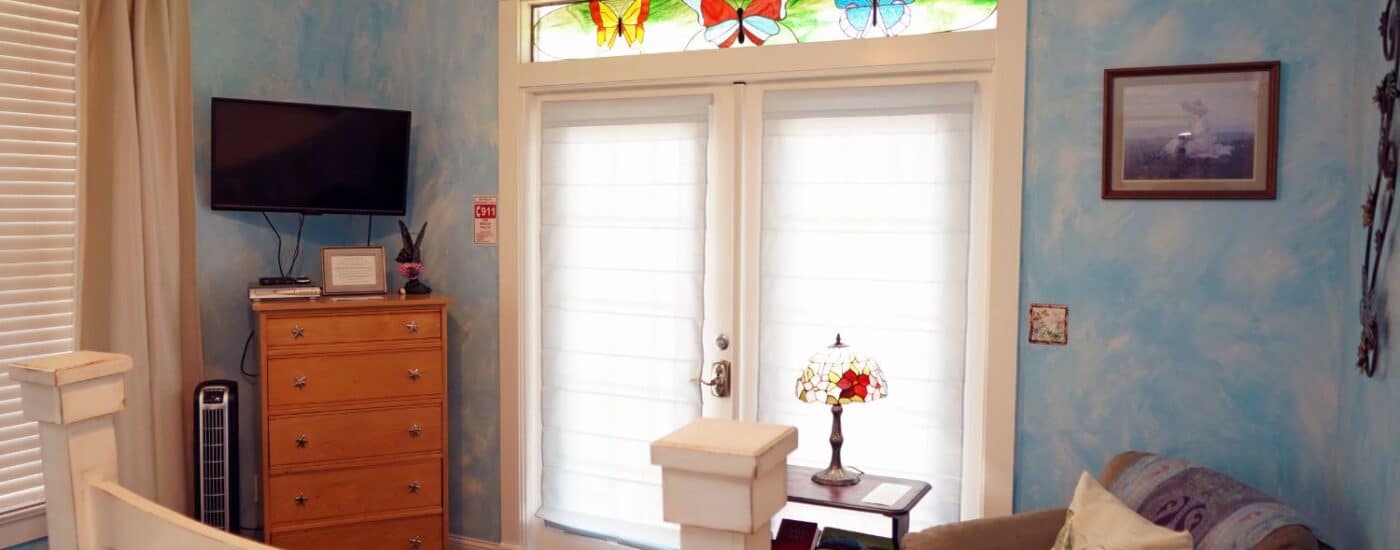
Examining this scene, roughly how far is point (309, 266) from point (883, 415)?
7.74 feet

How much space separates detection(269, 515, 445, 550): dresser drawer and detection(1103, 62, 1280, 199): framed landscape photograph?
2644 mm

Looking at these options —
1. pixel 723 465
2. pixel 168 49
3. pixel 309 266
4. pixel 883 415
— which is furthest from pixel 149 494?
pixel 723 465

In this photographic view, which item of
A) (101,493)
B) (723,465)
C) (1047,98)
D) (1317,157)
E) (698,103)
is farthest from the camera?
(698,103)

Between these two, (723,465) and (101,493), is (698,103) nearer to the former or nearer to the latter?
(101,493)

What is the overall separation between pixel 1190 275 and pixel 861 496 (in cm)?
115

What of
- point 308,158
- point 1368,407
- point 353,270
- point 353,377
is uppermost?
point 308,158

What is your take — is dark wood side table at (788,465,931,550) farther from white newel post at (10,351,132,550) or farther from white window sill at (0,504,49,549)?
white window sill at (0,504,49,549)

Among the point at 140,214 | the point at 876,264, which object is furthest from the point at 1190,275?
the point at 140,214

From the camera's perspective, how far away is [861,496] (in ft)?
9.66

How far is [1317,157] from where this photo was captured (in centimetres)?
269

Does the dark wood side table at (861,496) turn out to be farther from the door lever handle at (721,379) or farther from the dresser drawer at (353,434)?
the dresser drawer at (353,434)

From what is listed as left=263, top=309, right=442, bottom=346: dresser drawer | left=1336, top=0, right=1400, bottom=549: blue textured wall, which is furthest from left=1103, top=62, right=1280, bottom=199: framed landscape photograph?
left=263, top=309, right=442, bottom=346: dresser drawer

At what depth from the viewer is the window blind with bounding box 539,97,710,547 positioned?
11.9 ft

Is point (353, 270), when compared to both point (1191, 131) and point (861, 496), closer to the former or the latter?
point (861, 496)
